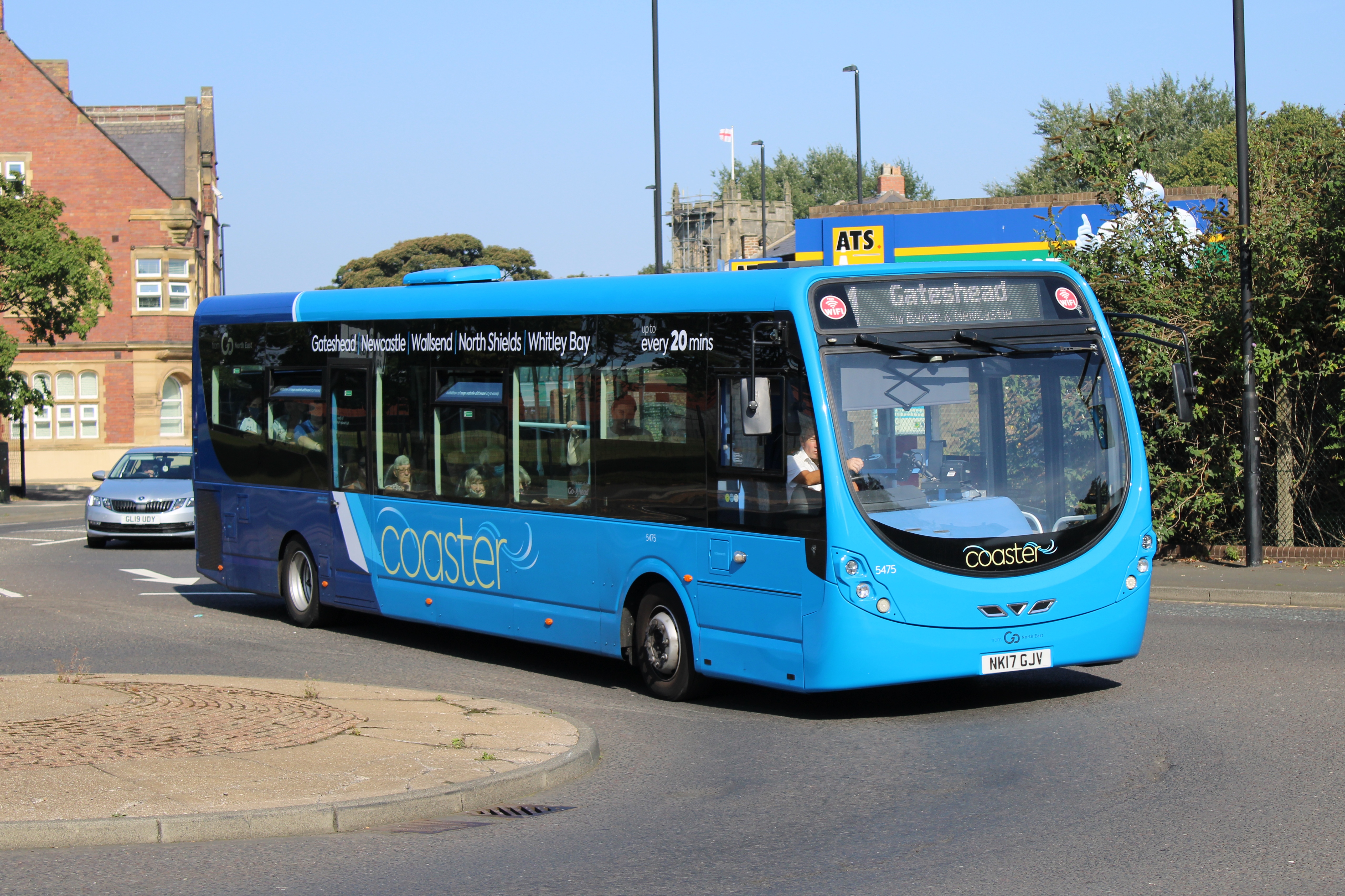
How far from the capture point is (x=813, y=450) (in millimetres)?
9094

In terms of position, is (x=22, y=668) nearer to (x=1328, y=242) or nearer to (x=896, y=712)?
(x=896, y=712)

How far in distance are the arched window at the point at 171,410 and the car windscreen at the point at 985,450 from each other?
170ft

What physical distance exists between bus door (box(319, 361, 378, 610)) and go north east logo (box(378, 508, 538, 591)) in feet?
1.43

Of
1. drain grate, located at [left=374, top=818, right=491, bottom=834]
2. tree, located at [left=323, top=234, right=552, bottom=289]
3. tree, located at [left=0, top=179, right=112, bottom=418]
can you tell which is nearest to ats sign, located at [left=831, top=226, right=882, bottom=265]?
drain grate, located at [left=374, top=818, right=491, bottom=834]

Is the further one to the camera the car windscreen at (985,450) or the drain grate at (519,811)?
the car windscreen at (985,450)

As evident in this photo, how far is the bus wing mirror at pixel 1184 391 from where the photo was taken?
9.97 meters

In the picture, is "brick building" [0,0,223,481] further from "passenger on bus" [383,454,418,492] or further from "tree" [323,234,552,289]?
"passenger on bus" [383,454,418,492]

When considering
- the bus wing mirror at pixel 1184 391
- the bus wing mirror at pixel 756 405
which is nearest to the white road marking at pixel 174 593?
the bus wing mirror at pixel 756 405

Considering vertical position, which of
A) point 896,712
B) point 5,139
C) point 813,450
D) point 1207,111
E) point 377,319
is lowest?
point 896,712

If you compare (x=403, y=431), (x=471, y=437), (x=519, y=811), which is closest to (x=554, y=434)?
(x=471, y=437)

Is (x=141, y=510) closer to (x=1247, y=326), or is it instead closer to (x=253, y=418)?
(x=253, y=418)

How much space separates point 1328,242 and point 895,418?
10209 millimetres

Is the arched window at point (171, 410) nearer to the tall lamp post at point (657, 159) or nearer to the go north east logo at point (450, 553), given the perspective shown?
the tall lamp post at point (657, 159)

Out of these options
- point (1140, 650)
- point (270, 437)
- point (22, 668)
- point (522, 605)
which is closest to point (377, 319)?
point (270, 437)
